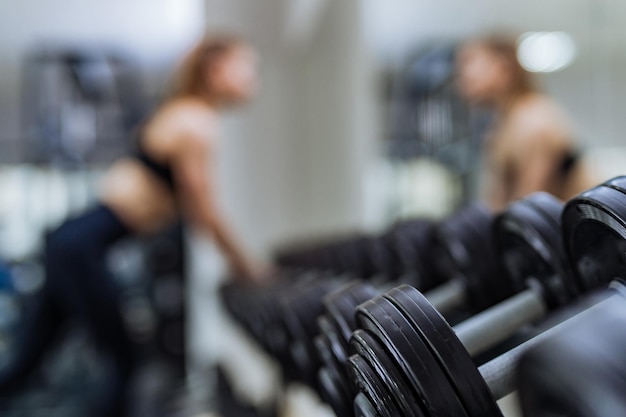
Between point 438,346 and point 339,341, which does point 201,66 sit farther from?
point 438,346

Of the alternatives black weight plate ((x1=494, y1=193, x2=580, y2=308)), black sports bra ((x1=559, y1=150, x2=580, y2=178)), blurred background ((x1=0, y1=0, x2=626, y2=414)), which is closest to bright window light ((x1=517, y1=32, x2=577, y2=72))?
blurred background ((x1=0, y1=0, x2=626, y2=414))

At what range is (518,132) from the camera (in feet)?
5.76

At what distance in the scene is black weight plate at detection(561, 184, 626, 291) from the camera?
0.38m

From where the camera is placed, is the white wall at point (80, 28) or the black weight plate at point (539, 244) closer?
the black weight plate at point (539, 244)

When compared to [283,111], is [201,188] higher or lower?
lower

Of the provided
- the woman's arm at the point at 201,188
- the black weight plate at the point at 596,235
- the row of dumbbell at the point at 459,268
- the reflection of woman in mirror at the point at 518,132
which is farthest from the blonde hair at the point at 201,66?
the black weight plate at the point at 596,235

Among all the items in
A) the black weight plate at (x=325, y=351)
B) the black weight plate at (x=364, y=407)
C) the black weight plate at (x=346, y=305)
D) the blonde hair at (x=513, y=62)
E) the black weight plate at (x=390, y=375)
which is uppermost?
the blonde hair at (x=513, y=62)

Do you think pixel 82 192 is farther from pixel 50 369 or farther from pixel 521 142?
pixel 521 142

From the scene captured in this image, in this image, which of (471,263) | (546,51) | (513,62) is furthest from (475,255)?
(546,51)

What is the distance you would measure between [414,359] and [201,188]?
1.75 metres

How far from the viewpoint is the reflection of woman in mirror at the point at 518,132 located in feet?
5.41

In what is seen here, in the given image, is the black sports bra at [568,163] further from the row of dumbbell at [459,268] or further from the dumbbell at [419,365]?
the dumbbell at [419,365]

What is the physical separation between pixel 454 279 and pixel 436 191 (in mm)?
1768

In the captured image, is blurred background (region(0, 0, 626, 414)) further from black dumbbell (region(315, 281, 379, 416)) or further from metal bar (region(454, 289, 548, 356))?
black dumbbell (region(315, 281, 379, 416))
